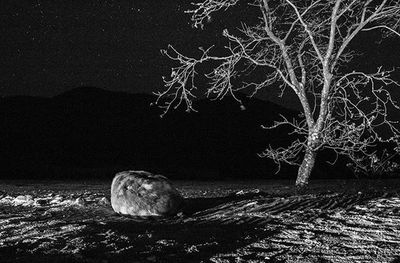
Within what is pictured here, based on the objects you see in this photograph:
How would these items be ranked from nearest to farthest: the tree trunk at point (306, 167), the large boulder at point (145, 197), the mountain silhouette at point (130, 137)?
1. the large boulder at point (145, 197)
2. the tree trunk at point (306, 167)
3. the mountain silhouette at point (130, 137)

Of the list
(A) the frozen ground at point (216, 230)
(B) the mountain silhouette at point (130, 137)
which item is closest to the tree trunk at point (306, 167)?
(A) the frozen ground at point (216, 230)

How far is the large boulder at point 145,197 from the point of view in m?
9.79

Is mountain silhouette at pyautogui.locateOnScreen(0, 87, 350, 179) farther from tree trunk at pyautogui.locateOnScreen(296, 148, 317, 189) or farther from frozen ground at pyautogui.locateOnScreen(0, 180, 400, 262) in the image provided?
frozen ground at pyautogui.locateOnScreen(0, 180, 400, 262)

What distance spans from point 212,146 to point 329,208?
6162 centimetres

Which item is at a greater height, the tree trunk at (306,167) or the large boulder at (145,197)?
the tree trunk at (306,167)

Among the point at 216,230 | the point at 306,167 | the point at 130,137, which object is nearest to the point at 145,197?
the point at 216,230

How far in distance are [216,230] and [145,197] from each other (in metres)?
2.33

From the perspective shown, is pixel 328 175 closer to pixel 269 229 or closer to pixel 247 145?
pixel 247 145

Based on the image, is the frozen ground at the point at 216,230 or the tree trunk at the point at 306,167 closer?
the frozen ground at the point at 216,230

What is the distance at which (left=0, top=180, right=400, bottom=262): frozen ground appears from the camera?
6.61 m

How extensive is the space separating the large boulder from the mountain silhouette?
2937cm

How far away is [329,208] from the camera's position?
10203mm

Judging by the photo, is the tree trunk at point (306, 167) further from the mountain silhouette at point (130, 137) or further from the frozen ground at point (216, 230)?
the mountain silhouette at point (130, 137)

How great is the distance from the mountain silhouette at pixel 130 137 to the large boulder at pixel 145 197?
29.4 meters
